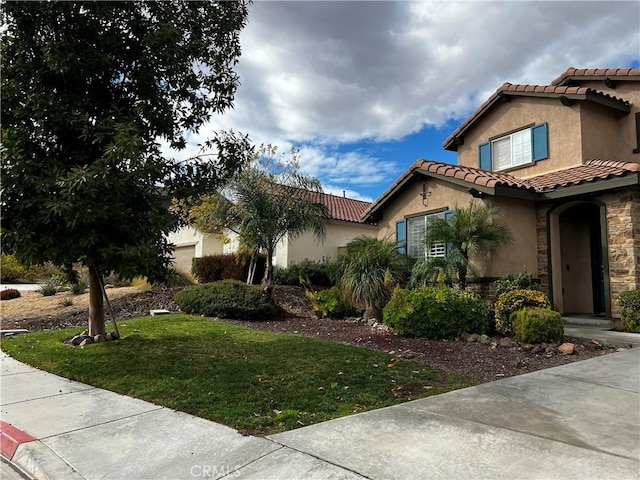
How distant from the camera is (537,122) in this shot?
45.2 ft

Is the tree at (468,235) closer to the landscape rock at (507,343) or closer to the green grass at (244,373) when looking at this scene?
the landscape rock at (507,343)

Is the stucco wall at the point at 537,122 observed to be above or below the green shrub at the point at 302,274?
above

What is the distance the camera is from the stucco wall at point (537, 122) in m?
12.9

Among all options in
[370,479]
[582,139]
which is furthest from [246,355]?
[582,139]

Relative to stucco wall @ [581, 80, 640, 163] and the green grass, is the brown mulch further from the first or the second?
stucco wall @ [581, 80, 640, 163]

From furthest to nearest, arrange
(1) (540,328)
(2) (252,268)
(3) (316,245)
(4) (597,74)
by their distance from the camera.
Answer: (3) (316,245) < (2) (252,268) < (4) (597,74) < (1) (540,328)

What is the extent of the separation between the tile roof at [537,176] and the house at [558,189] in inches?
1.2

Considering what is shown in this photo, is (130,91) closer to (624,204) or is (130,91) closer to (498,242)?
(498,242)

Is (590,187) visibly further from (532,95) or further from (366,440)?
(366,440)

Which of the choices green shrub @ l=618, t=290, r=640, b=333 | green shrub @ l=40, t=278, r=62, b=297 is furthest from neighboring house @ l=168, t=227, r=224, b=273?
green shrub @ l=618, t=290, r=640, b=333

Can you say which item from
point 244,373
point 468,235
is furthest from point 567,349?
point 244,373

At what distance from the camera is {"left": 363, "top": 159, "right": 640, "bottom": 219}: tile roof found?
428 inches

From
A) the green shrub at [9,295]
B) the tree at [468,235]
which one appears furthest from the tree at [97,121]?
the green shrub at [9,295]

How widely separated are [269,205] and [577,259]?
30.3 feet
